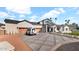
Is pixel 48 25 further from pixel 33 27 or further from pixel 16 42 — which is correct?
pixel 16 42

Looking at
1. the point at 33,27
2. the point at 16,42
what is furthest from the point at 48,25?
the point at 16,42

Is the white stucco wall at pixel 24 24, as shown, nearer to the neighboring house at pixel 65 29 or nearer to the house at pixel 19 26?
the house at pixel 19 26

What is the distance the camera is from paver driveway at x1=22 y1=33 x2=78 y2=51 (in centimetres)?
288

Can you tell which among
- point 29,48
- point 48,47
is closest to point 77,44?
point 48,47

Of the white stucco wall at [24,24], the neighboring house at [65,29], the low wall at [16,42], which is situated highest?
the white stucco wall at [24,24]

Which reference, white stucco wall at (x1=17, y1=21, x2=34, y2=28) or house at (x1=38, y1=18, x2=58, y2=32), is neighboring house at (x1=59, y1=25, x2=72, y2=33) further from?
white stucco wall at (x1=17, y1=21, x2=34, y2=28)

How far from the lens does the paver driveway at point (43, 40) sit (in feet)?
9.46

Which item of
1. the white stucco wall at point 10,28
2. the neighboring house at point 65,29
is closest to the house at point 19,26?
the white stucco wall at point 10,28

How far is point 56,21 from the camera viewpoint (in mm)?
2900

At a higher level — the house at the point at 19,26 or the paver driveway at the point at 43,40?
the house at the point at 19,26

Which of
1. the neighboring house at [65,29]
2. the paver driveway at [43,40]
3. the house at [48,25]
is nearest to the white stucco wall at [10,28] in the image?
the paver driveway at [43,40]

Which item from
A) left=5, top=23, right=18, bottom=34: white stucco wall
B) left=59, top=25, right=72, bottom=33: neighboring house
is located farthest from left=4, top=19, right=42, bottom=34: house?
left=59, top=25, right=72, bottom=33: neighboring house

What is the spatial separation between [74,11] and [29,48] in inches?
29.3
